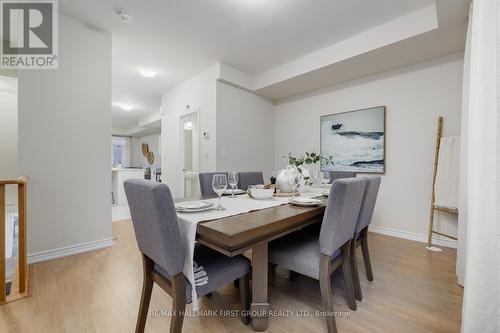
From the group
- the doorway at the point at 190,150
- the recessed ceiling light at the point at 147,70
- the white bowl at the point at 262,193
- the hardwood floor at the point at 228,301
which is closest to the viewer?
the hardwood floor at the point at 228,301

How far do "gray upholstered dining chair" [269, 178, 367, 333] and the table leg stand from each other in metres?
0.23

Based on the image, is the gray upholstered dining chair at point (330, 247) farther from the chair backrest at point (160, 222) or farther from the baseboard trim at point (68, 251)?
the baseboard trim at point (68, 251)

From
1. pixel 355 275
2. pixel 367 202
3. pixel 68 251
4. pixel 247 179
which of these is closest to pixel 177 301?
pixel 355 275

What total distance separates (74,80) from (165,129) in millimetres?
2425

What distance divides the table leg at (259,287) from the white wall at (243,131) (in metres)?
2.43

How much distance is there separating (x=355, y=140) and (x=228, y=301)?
2.88 meters

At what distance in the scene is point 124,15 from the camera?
7.63 feet

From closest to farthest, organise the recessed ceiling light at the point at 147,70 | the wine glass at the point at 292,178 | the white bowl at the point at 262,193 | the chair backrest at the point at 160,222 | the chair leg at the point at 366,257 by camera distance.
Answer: the chair backrest at the point at 160,222 → the white bowl at the point at 262,193 → the chair leg at the point at 366,257 → the wine glass at the point at 292,178 → the recessed ceiling light at the point at 147,70

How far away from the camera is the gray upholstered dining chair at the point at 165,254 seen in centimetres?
97

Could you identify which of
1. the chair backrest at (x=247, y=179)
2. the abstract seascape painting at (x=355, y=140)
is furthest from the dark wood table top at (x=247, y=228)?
the abstract seascape painting at (x=355, y=140)

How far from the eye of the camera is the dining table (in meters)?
1.00

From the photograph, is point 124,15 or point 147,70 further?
point 147,70

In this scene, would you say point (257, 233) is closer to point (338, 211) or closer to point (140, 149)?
point (338, 211)

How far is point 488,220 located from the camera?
2.41 feet
